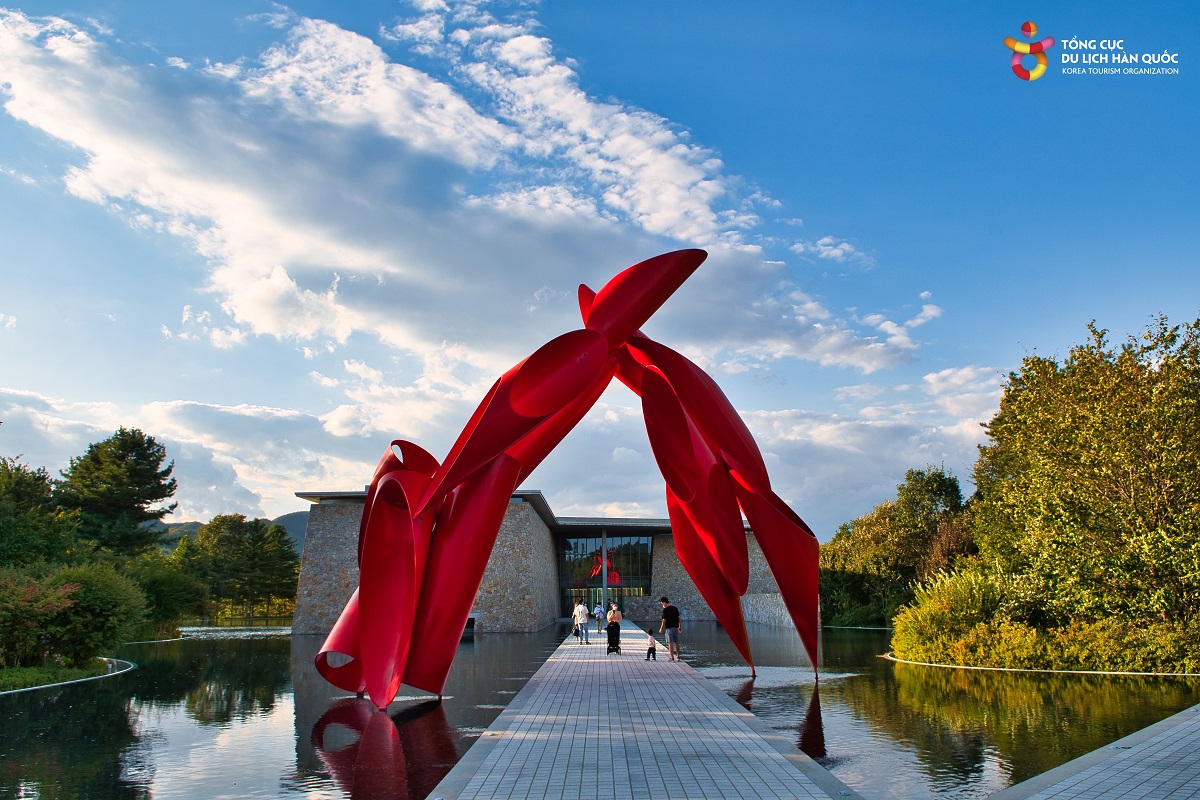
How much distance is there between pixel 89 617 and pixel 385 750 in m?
11.7

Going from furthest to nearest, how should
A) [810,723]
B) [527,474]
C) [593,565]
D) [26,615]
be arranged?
[593,565] → [26,615] → [527,474] → [810,723]

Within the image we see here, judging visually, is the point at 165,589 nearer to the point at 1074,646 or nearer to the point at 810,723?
the point at 810,723

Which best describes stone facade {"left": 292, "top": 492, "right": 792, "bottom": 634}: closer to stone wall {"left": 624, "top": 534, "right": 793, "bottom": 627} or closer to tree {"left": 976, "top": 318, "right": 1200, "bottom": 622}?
stone wall {"left": 624, "top": 534, "right": 793, "bottom": 627}

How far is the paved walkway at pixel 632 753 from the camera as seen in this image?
643cm

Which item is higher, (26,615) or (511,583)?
(26,615)

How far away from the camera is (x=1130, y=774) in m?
7.10

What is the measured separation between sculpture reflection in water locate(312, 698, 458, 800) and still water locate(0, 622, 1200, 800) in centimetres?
3

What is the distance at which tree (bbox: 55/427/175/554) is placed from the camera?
1590 inches

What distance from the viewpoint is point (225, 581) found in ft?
176

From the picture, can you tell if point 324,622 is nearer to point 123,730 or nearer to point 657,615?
point 657,615

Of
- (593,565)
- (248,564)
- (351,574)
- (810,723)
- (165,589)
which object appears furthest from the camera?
(248,564)

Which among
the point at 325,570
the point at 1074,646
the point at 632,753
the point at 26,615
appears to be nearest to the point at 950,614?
the point at 1074,646

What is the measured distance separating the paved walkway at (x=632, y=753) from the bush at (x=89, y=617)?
10.2 meters

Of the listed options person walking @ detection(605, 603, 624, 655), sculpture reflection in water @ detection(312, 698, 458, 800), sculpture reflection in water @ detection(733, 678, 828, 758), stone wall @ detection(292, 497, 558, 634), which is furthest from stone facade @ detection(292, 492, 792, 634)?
sculpture reflection in water @ detection(312, 698, 458, 800)
